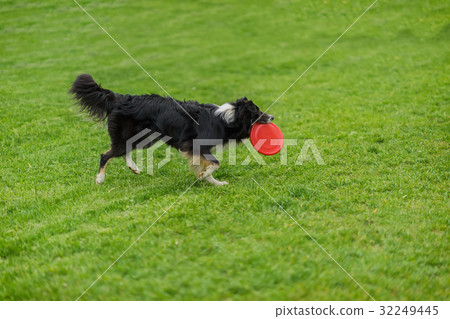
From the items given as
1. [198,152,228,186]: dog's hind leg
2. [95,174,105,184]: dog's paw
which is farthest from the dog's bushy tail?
[198,152,228,186]: dog's hind leg

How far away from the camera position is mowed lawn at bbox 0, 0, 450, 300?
3.86 m

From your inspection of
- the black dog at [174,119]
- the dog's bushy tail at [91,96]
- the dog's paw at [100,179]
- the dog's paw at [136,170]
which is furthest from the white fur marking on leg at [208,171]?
the dog's bushy tail at [91,96]

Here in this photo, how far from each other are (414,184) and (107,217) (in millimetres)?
4390

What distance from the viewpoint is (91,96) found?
20.5 ft

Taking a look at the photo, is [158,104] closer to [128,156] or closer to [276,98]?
[128,156]

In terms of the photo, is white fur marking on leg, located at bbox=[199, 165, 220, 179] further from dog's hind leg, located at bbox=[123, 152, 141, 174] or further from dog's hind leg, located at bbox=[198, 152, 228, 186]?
dog's hind leg, located at bbox=[123, 152, 141, 174]

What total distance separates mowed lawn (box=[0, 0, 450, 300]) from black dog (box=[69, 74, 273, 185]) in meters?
0.59

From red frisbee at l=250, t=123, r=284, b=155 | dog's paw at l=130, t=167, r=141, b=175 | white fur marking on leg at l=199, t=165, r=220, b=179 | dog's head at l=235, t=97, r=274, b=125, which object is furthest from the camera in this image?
dog's paw at l=130, t=167, r=141, b=175

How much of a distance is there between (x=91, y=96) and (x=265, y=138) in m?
2.82

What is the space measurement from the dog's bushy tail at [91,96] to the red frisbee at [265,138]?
228 cm

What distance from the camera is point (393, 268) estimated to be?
3.99m

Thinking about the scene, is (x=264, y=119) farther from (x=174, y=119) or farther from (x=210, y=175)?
(x=174, y=119)

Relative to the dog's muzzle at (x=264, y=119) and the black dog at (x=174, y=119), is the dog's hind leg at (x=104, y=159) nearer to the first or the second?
the black dog at (x=174, y=119)

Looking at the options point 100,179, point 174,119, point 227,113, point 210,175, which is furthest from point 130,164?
point 227,113
